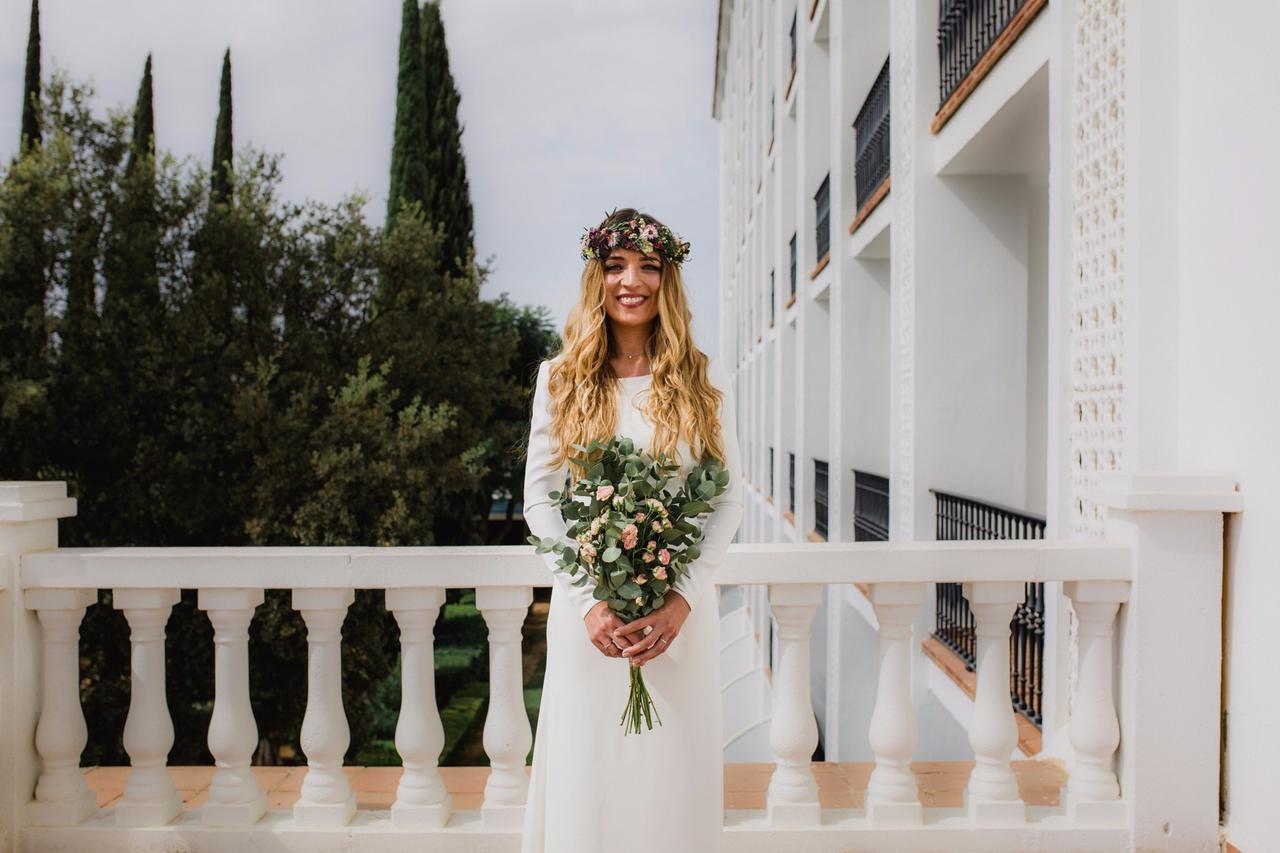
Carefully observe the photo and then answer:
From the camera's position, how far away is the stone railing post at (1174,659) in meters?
2.85

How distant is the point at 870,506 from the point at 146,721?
8940 millimetres

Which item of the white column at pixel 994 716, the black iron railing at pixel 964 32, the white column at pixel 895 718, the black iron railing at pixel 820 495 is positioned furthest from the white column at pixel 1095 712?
the black iron railing at pixel 820 495

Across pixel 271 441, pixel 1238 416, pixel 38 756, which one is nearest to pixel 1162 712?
pixel 1238 416

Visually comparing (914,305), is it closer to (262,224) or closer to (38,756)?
(38,756)

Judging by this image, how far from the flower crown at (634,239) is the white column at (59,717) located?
1.99 m

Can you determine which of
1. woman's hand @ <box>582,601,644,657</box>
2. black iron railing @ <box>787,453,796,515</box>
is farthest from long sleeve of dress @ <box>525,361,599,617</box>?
black iron railing @ <box>787,453,796,515</box>

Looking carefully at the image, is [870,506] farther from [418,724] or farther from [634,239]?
[634,239]

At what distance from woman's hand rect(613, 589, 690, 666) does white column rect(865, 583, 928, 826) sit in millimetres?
918

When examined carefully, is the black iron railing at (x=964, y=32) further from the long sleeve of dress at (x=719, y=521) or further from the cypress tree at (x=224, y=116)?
the cypress tree at (x=224, y=116)

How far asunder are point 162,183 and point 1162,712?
44.1 ft

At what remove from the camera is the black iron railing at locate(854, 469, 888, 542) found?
10.3 meters

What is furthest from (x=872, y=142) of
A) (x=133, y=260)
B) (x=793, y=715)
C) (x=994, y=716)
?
(x=133, y=260)

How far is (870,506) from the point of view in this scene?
428 inches

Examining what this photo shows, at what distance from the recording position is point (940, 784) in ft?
11.7
